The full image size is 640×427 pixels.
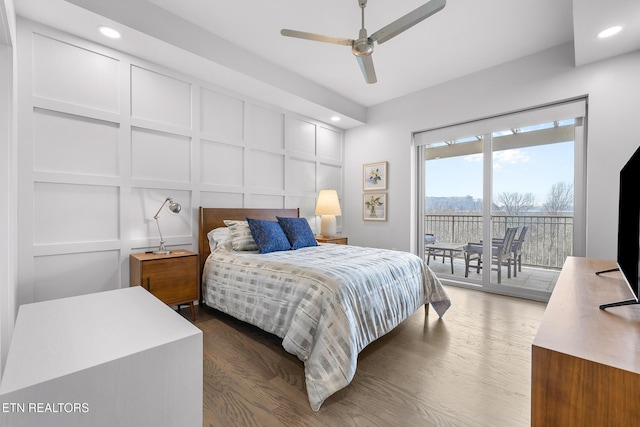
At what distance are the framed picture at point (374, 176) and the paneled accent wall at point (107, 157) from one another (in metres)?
2.05

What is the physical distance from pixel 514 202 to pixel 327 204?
2470 millimetres

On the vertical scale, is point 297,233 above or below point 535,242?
above

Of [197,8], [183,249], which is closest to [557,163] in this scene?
[197,8]

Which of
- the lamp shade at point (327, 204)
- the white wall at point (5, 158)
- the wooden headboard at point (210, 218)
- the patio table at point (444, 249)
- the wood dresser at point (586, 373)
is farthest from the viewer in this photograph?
the lamp shade at point (327, 204)

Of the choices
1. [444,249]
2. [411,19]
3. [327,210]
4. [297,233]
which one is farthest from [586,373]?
[444,249]

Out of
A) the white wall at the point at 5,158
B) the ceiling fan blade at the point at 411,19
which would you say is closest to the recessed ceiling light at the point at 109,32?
the white wall at the point at 5,158

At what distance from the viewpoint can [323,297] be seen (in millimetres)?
1801

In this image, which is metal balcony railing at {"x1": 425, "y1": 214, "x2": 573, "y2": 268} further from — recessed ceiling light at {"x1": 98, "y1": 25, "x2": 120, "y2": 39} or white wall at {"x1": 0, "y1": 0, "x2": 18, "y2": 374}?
white wall at {"x1": 0, "y1": 0, "x2": 18, "y2": 374}

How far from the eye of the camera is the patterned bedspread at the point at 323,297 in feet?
5.47

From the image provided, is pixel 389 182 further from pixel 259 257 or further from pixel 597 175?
pixel 259 257

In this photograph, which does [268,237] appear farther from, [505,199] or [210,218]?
[505,199]

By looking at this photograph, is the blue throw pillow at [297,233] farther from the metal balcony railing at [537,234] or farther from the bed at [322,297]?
the metal balcony railing at [537,234]

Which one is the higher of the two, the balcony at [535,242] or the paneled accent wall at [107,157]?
the paneled accent wall at [107,157]

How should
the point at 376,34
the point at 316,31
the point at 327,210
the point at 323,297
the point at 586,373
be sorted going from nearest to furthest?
the point at 586,373
the point at 323,297
the point at 376,34
the point at 316,31
the point at 327,210
